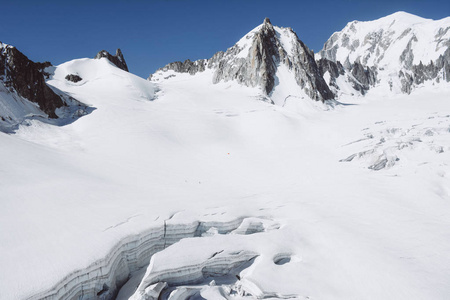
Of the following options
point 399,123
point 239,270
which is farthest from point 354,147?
point 239,270

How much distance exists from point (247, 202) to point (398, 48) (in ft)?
448

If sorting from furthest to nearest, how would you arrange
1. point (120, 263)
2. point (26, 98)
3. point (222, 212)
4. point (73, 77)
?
1. point (73, 77)
2. point (26, 98)
3. point (222, 212)
4. point (120, 263)

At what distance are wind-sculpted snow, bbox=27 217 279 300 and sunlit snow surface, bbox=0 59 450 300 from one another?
160 mm

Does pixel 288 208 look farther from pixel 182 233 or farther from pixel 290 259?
pixel 182 233

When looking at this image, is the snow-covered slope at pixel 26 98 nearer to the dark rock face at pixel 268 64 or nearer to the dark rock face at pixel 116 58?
the dark rock face at pixel 268 64

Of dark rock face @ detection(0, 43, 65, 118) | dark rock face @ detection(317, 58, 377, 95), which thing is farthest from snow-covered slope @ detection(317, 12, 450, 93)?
dark rock face @ detection(0, 43, 65, 118)

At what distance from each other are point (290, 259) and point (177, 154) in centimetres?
Result: 1420

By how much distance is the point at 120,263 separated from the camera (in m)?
8.67

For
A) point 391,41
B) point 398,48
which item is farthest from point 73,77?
point 391,41

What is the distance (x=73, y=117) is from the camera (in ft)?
88.7

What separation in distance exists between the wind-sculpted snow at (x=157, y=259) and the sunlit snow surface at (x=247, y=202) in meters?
0.16

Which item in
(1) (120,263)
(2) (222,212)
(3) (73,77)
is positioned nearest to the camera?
(1) (120,263)

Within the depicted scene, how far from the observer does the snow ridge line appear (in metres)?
6.85

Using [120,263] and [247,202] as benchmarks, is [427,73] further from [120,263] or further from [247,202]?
[120,263]
